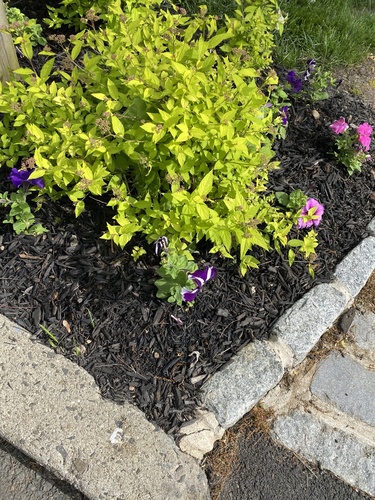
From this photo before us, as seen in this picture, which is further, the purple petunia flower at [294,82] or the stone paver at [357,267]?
the purple petunia flower at [294,82]

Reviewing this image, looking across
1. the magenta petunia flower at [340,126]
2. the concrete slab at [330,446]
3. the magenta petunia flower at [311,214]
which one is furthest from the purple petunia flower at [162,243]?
the magenta petunia flower at [340,126]

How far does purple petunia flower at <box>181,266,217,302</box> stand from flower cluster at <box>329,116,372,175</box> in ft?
4.37

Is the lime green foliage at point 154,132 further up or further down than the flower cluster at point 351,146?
further up

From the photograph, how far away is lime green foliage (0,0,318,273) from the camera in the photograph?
2049 millimetres

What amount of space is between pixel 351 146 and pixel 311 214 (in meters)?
0.72

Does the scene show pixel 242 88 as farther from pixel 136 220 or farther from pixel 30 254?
pixel 30 254

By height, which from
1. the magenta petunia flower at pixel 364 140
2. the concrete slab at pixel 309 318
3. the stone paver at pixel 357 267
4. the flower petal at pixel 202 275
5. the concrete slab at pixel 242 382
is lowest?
the concrete slab at pixel 242 382

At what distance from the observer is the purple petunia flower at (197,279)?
2.31 meters

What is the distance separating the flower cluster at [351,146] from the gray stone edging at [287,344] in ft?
1.71

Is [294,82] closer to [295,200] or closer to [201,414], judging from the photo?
[295,200]

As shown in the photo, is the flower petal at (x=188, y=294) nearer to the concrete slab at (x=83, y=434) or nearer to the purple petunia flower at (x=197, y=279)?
the purple petunia flower at (x=197, y=279)

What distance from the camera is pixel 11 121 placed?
8.64 ft

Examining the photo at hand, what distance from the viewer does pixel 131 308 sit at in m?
2.41

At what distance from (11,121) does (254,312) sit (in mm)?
1608
